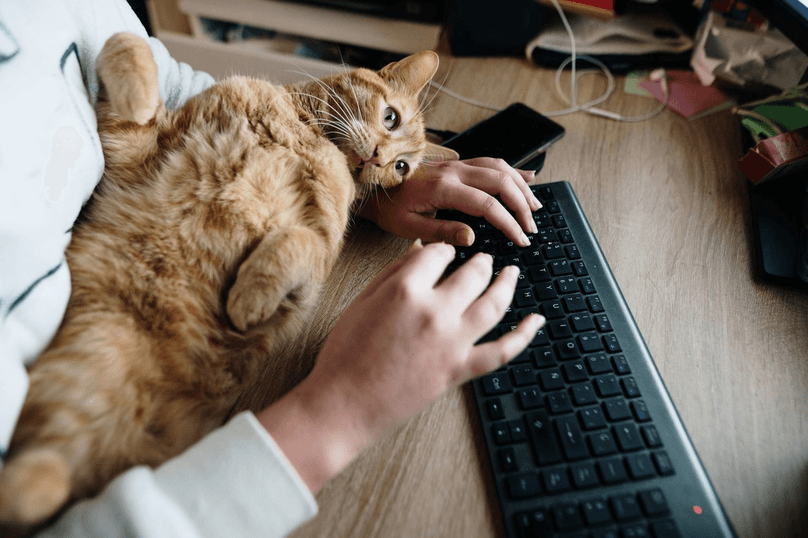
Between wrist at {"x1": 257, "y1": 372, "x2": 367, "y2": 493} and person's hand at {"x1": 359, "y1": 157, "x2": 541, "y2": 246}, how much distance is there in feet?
1.33

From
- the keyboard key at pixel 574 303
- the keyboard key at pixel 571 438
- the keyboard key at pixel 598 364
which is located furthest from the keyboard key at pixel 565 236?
the keyboard key at pixel 571 438

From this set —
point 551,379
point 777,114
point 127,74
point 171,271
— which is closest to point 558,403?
point 551,379

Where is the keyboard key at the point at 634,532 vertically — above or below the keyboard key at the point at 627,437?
below

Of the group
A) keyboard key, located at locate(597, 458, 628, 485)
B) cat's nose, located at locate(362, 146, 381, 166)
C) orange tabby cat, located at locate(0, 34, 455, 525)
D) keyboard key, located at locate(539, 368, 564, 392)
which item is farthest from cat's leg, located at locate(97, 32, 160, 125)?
keyboard key, located at locate(597, 458, 628, 485)

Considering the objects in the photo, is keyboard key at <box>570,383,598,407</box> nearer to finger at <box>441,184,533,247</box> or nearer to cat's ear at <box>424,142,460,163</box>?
finger at <box>441,184,533,247</box>

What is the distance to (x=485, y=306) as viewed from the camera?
26.0 inches

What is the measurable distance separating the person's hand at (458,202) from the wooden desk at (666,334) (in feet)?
0.16

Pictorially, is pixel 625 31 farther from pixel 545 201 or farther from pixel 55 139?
pixel 55 139

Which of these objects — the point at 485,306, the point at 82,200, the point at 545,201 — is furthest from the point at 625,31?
the point at 82,200

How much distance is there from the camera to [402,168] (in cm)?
112

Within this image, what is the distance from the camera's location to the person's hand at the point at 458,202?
35.2 inches

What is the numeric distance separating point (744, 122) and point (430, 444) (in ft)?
3.43

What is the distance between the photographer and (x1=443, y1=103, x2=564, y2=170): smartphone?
110 cm

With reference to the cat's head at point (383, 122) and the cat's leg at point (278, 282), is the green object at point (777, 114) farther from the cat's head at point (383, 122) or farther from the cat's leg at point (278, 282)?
the cat's leg at point (278, 282)
